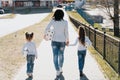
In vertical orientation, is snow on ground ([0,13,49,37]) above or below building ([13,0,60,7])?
below

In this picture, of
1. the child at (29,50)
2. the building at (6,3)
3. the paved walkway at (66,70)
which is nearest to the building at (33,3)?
the building at (6,3)

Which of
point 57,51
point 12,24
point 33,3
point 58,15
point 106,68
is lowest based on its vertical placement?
point 12,24

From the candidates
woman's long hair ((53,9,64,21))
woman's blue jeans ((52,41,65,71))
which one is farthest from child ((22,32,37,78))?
woman's long hair ((53,9,64,21))

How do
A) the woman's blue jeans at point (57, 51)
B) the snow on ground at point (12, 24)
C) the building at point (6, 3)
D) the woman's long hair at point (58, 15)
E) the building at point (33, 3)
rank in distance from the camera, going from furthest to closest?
the building at point (33, 3) < the building at point (6, 3) < the snow on ground at point (12, 24) < the woman's blue jeans at point (57, 51) < the woman's long hair at point (58, 15)

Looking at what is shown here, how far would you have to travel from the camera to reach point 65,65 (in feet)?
41.7

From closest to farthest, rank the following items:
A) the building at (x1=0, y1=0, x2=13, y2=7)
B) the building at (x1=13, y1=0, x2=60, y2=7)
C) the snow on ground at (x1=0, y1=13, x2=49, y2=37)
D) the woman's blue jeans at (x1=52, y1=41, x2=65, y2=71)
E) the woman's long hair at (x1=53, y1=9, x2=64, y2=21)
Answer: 1. the woman's long hair at (x1=53, y1=9, x2=64, y2=21)
2. the woman's blue jeans at (x1=52, y1=41, x2=65, y2=71)
3. the snow on ground at (x1=0, y1=13, x2=49, y2=37)
4. the building at (x1=0, y1=0, x2=13, y2=7)
5. the building at (x1=13, y1=0, x2=60, y2=7)

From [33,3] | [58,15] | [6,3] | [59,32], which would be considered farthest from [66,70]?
[33,3]

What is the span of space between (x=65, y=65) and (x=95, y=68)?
1136 millimetres

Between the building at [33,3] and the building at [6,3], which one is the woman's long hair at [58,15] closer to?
the building at [6,3]

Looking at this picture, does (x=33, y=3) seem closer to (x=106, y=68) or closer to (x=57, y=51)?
(x=106, y=68)

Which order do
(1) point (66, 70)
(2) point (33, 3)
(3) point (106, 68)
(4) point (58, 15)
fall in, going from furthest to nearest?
(2) point (33, 3) < (3) point (106, 68) < (1) point (66, 70) < (4) point (58, 15)

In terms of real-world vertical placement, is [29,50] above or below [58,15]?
below

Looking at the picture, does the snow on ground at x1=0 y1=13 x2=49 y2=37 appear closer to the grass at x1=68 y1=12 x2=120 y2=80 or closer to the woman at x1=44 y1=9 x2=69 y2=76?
the grass at x1=68 y1=12 x2=120 y2=80

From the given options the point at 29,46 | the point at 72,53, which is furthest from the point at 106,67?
the point at 72,53
